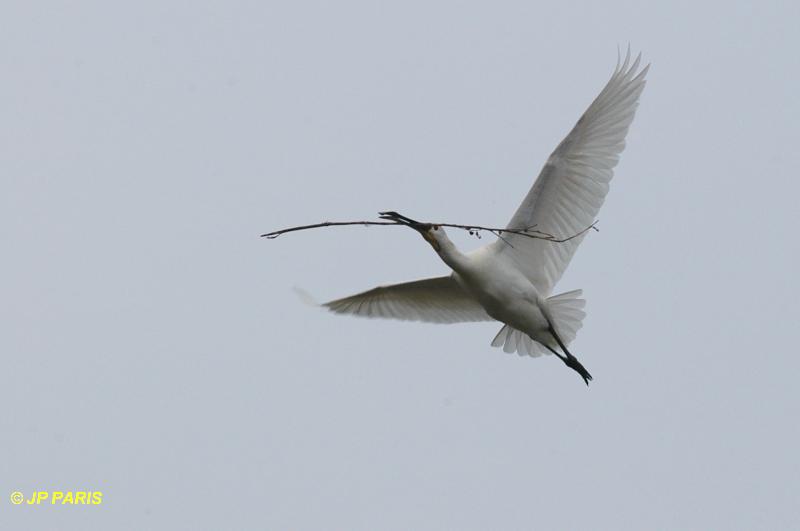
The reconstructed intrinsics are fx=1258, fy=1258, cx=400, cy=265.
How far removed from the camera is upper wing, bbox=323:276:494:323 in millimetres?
12680

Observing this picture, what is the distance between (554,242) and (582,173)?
713 millimetres

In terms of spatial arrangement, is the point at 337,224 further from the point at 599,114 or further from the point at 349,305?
the point at 349,305

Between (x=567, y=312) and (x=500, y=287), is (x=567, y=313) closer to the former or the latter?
(x=567, y=312)

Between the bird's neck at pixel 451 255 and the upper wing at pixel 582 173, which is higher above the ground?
the upper wing at pixel 582 173

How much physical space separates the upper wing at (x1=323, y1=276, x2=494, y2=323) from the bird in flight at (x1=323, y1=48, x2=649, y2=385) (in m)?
0.38

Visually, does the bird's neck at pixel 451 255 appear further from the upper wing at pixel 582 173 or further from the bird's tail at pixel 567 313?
the bird's tail at pixel 567 313

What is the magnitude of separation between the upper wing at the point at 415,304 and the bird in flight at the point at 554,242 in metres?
0.38

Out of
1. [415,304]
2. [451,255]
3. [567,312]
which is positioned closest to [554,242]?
[567,312]

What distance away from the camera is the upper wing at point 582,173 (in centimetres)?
1159

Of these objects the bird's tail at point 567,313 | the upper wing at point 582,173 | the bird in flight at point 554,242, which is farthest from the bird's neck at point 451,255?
the bird's tail at point 567,313

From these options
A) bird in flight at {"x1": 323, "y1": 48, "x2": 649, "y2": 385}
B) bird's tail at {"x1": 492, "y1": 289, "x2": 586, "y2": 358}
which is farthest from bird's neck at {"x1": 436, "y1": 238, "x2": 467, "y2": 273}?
bird's tail at {"x1": 492, "y1": 289, "x2": 586, "y2": 358}

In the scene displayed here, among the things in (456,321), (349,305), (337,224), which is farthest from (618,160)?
(337,224)

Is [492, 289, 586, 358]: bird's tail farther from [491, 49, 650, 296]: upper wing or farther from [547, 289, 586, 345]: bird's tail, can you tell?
[491, 49, 650, 296]: upper wing

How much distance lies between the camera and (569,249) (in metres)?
12.1
